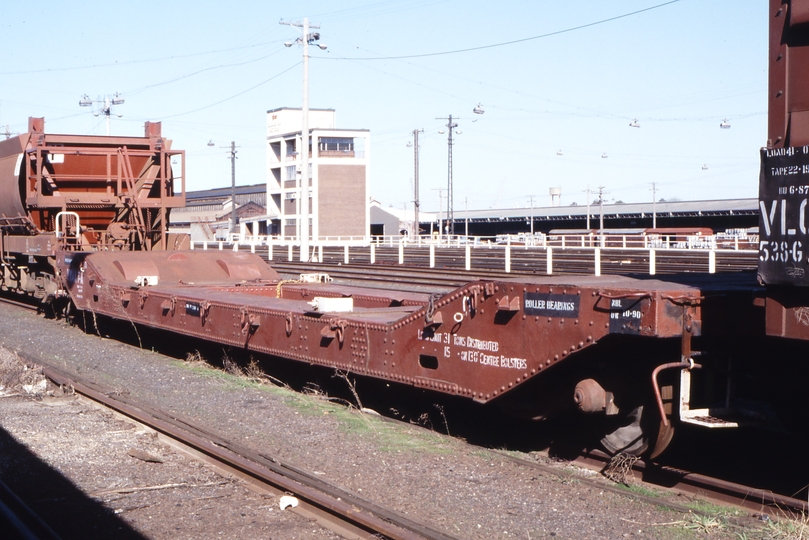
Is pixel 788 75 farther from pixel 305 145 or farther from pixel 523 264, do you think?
pixel 305 145

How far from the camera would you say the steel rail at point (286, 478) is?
17.2 feet

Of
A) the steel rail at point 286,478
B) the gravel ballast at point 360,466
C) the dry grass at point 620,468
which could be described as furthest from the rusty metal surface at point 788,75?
the steel rail at point 286,478

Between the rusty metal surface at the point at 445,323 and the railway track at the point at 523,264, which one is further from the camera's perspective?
the railway track at the point at 523,264

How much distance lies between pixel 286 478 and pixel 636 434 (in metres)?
2.69

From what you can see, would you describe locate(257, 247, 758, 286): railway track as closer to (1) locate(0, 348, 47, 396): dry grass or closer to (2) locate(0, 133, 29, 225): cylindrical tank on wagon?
(2) locate(0, 133, 29, 225): cylindrical tank on wagon

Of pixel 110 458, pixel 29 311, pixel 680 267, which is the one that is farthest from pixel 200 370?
pixel 680 267

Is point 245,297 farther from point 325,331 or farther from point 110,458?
point 110,458

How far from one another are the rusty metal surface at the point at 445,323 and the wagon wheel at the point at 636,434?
800mm

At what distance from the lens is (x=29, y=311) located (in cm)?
1950

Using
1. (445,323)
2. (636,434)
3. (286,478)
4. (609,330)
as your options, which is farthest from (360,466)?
(609,330)

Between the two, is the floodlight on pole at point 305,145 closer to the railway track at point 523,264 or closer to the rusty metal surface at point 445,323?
the railway track at point 523,264

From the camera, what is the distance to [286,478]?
6.33 m

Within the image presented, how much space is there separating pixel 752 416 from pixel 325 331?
424 cm

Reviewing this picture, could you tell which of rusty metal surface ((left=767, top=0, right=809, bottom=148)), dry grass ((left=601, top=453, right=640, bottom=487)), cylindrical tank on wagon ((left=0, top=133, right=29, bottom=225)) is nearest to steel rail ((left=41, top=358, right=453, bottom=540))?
dry grass ((left=601, top=453, right=640, bottom=487))
